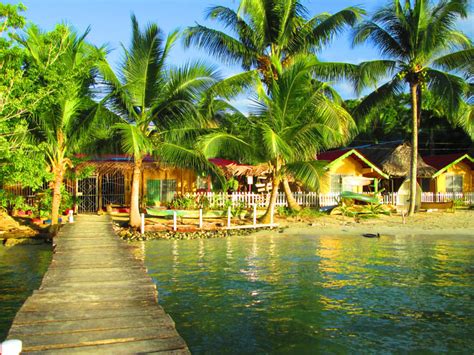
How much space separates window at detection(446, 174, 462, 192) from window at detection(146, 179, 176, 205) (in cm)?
1737

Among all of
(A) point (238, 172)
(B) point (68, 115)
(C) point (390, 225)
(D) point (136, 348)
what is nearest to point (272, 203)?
(A) point (238, 172)

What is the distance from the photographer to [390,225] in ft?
67.7

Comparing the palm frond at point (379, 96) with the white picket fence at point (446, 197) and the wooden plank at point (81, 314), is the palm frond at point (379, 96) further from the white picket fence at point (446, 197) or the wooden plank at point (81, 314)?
the wooden plank at point (81, 314)

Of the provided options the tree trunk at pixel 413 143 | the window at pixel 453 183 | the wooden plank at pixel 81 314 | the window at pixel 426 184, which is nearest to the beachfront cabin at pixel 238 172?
the tree trunk at pixel 413 143

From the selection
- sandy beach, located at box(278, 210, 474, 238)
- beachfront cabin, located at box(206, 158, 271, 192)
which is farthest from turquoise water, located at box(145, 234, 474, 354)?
beachfront cabin, located at box(206, 158, 271, 192)

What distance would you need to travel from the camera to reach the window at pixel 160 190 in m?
23.5

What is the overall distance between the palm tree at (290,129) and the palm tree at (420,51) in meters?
3.98

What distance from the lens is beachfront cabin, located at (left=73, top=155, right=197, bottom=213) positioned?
2113 cm

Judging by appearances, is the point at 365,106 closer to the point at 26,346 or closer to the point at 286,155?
the point at 286,155

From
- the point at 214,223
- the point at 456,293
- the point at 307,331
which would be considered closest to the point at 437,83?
→ the point at 214,223

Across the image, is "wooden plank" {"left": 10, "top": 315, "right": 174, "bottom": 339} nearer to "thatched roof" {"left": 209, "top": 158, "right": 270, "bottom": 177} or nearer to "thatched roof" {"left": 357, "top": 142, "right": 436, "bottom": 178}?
"thatched roof" {"left": 209, "top": 158, "right": 270, "bottom": 177}

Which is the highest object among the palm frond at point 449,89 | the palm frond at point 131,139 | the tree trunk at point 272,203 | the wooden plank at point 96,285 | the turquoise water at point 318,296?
the palm frond at point 449,89

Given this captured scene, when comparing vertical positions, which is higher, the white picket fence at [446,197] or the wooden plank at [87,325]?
the white picket fence at [446,197]

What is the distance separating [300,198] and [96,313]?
18.6m
